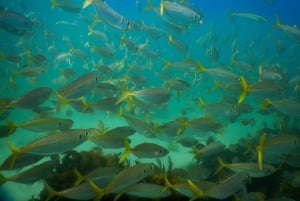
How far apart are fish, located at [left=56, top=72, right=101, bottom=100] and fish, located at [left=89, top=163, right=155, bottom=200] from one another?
213 cm

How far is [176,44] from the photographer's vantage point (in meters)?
10.7

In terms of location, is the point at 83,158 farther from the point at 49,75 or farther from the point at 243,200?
the point at 49,75

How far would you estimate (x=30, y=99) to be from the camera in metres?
5.69

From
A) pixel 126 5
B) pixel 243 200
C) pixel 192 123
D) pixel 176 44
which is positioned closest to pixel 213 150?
pixel 192 123

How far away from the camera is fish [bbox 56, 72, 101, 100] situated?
5.65 m

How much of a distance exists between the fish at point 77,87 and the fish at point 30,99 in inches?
13.2

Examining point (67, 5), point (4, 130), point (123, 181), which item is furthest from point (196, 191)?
point (67, 5)

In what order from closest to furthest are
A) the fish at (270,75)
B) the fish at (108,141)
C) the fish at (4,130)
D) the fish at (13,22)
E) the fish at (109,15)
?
the fish at (108,141), the fish at (4,130), the fish at (13,22), the fish at (109,15), the fish at (270,75)

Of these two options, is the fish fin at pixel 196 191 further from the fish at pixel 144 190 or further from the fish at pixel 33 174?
the fish at pixel 33 174

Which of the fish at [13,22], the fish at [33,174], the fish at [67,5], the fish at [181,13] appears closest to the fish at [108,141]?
the fish at [33,174]

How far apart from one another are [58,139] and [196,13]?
5631mm

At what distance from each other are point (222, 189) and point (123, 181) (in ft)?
4.92

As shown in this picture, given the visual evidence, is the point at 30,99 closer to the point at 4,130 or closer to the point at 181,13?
the point at 4,130

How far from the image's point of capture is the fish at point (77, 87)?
5.65 meters
